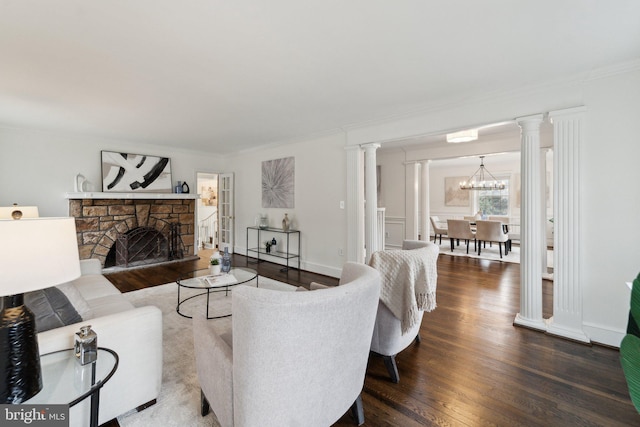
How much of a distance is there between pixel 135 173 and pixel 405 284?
556 centimetres

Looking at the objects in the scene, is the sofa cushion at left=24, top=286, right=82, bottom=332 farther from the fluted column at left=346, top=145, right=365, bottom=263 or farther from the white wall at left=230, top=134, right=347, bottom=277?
the white wall at left=230, top=134, right=347, bottom=277

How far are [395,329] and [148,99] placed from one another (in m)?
3.43

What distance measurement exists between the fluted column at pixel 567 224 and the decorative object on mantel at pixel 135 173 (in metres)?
6.22

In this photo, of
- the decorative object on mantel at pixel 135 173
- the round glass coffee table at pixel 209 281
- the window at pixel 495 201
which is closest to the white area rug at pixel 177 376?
the round glass coffee table at pixel 209 281

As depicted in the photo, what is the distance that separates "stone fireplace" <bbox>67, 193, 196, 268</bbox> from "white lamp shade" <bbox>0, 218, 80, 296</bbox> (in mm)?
4658

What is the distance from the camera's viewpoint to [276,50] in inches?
86.8

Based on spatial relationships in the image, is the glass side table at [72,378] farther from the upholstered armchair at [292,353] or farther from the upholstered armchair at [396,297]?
the upholstered armchair at [396,297]

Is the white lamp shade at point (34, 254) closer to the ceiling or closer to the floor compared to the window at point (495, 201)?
closer to the floor

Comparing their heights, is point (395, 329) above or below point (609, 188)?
below

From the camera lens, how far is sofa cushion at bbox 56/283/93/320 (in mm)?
1887

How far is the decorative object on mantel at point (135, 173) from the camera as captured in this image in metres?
5.21

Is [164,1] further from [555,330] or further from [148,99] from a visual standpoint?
[555,330]

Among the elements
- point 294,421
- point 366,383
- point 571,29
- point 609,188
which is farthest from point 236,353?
point 609,188

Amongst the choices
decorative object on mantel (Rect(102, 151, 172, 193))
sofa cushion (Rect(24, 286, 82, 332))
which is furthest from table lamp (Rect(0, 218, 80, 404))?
decorative object on mantel (Rect(102, 151, 172, 193))
